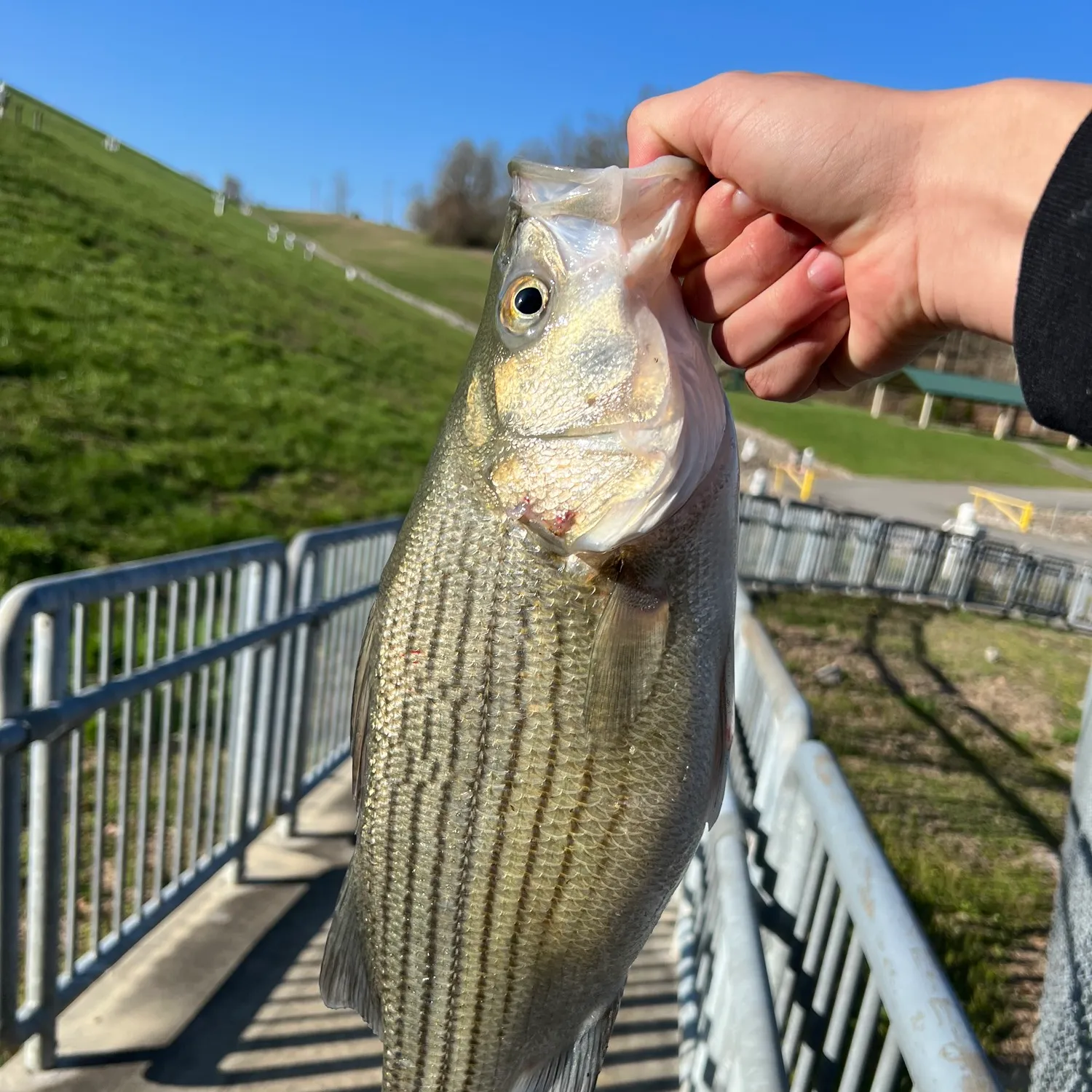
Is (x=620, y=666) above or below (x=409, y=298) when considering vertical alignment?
below

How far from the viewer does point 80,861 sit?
409 cm

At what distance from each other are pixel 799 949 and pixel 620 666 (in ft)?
4.75

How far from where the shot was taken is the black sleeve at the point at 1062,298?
49.1 inches

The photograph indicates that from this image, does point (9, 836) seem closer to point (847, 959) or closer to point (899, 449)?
point (847, 959)

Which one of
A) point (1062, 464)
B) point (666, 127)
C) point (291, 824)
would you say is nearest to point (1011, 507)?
point (1062, 464)

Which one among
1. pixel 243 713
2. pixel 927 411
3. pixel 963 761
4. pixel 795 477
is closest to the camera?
pixel 243 713

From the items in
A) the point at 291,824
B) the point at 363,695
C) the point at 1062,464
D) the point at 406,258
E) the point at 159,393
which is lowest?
the point at 291,824

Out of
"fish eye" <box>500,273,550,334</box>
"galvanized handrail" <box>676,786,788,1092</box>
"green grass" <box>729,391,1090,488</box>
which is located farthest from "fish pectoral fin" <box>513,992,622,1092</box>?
"green grass" <box>729,391,1090,488</box>

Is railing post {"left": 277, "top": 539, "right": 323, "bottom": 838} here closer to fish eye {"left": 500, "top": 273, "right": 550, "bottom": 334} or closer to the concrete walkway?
the concrete walkway

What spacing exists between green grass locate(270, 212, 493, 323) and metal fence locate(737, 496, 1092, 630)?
3561 centimetres

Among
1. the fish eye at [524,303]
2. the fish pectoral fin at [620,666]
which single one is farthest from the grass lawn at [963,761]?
the fish eye at [524,303]

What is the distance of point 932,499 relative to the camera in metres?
27.2

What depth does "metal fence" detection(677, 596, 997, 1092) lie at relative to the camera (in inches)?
52.7

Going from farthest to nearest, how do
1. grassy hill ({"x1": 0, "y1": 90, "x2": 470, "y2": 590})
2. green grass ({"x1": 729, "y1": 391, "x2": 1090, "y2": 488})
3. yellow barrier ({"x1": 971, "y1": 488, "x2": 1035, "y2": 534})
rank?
green grass ({"x1": 729, "y1": 391, "x2": 1090, "y2": 488}) < yellow barrier ({"x1": 971, "y1": 488, "x2": 1035, "y2": 534}) < grassy hill ({"x1": 0, "y1": 90, "x2": 470, "y2": 590})
